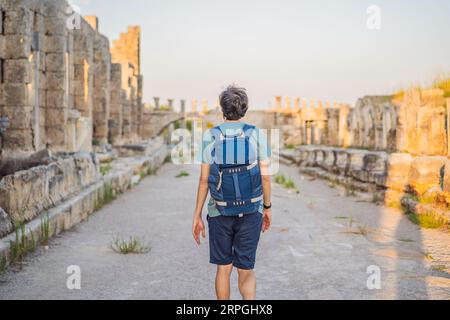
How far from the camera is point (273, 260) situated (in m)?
5.32

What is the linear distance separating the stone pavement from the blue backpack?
105cm

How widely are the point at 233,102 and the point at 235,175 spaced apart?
0.50 m

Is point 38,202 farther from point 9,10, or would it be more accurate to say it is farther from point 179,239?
point 9,10

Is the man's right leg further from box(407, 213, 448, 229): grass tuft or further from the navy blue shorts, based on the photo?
box(407, 213, 448, 229): grass tuft

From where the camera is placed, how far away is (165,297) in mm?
4133

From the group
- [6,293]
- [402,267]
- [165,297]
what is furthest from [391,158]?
[6,293]

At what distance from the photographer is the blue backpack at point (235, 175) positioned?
11.3 ft

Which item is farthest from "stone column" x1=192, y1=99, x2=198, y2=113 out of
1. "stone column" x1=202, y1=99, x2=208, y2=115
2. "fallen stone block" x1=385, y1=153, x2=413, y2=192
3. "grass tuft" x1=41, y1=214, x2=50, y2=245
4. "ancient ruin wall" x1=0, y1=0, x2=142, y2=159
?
"grass tuft" x1=41, y1=214, x2=50, y2=245

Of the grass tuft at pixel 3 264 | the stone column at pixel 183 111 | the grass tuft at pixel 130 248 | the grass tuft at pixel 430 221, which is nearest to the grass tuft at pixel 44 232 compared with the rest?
the grass tuft at pixel 130 248

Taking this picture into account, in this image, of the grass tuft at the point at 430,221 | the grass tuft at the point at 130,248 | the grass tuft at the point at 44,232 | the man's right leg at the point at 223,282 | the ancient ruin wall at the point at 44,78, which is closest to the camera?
the man's right leg at the point at 223,282

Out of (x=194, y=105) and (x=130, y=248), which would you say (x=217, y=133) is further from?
(x=194, y=105)

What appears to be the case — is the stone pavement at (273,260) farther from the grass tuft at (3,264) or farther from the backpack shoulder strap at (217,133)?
the backpack shoulder strap at (217,133)

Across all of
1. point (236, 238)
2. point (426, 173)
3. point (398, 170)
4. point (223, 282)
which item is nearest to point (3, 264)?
point (223, 282)

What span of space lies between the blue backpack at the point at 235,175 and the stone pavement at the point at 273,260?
3.44ft
